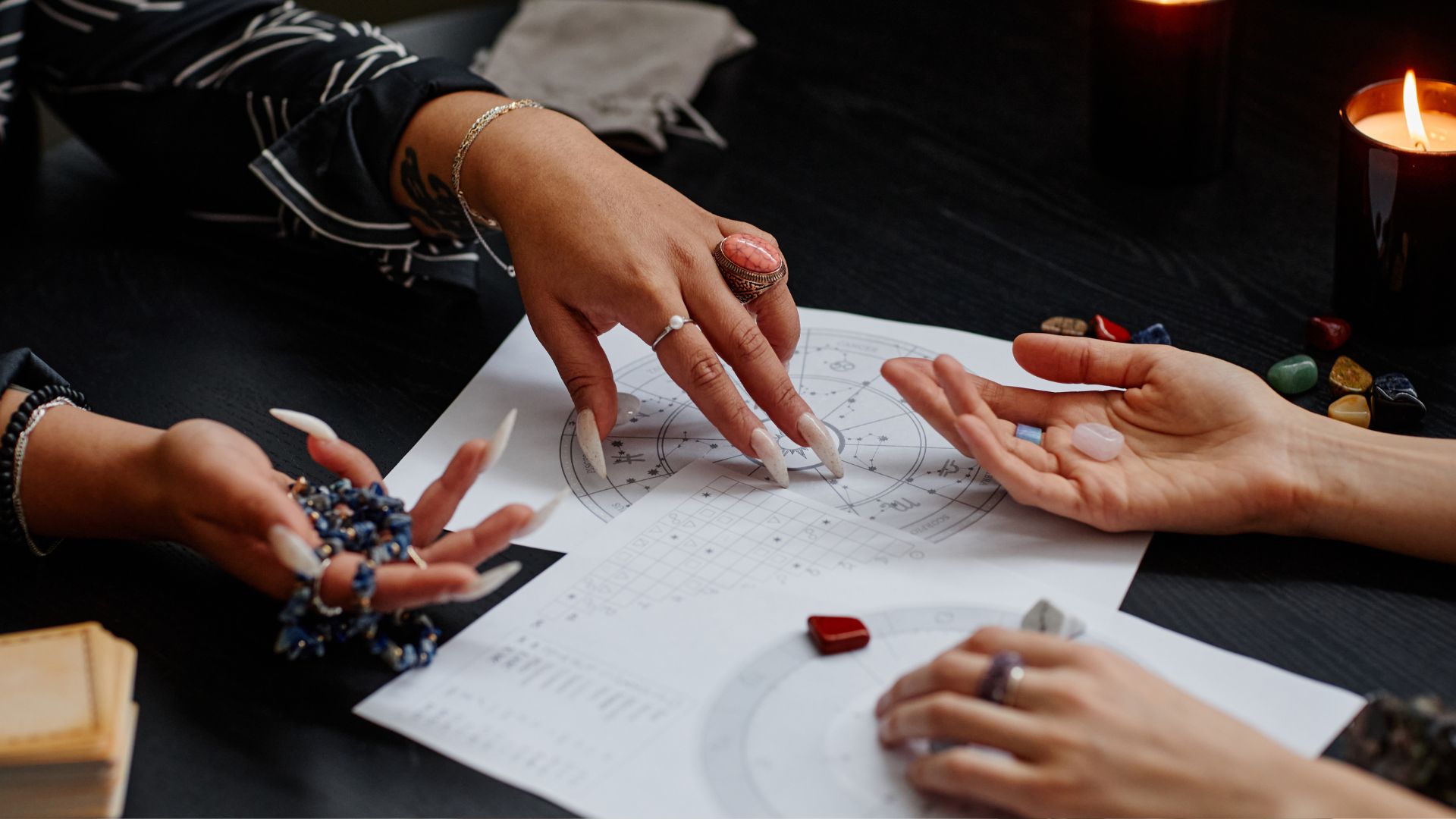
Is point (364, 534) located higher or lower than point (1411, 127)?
lower

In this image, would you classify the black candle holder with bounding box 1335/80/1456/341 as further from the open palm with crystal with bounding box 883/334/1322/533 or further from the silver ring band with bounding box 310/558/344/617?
the silver ring band with bounding box 310/558/344/617

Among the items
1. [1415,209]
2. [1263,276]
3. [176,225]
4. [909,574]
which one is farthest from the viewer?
[176,225]

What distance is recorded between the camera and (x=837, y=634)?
2.35 ft

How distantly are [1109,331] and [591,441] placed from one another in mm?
439

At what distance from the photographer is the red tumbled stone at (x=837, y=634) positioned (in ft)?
2.34

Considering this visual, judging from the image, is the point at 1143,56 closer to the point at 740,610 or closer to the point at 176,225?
the point at 740,610

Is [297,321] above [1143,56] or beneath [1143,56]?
beneath

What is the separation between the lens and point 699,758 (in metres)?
0.66

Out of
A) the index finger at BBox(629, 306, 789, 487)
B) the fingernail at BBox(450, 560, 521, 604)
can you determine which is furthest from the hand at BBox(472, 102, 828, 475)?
the fingernail at BBox(450, 560, 521, 604)

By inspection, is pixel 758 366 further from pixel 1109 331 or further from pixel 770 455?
pixel 1109 331

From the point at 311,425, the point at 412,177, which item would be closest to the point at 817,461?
the point at 311,425

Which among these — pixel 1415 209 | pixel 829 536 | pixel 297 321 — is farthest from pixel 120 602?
pixel 1415 209

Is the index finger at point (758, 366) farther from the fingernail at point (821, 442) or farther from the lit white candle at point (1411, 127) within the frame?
the lit white candle at point (1411, 127)

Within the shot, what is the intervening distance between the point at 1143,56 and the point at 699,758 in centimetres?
82
